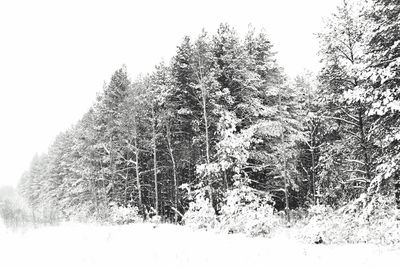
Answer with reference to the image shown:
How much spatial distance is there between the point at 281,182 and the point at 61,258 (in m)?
18.6

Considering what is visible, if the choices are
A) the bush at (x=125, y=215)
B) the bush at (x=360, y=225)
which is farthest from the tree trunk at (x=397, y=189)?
the bush at (x=125, y=215)

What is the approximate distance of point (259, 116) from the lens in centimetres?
2117

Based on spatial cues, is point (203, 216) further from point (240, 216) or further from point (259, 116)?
point (259, 116)

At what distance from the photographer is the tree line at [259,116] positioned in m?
10.8

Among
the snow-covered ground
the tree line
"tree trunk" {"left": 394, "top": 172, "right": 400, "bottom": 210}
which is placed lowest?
the snow-covered ground

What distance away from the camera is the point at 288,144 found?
858 inches

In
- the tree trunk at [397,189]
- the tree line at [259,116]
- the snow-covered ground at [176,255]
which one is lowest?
the snow-covered ground at [176,255]

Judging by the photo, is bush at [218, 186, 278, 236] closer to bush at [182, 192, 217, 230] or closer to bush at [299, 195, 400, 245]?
bush at [182, 192, 217, 230]

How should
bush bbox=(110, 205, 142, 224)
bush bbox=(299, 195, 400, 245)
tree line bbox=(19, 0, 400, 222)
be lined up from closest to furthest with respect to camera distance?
bush bbox=(299, 195, 400, 245), tree line bbox=(19, 0, 400, 222), bush bbox=(110, 205, 142, 224)

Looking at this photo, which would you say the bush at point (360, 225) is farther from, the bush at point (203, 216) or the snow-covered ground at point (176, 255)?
the bush at point (203, 216)

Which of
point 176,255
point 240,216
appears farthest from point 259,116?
point 176,255

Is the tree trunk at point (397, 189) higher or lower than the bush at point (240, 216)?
higher

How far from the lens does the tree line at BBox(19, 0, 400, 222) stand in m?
10.8

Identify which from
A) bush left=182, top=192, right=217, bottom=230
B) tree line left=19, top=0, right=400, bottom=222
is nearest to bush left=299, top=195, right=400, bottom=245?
tree line left=19, top=0, right=400, bottom=222
